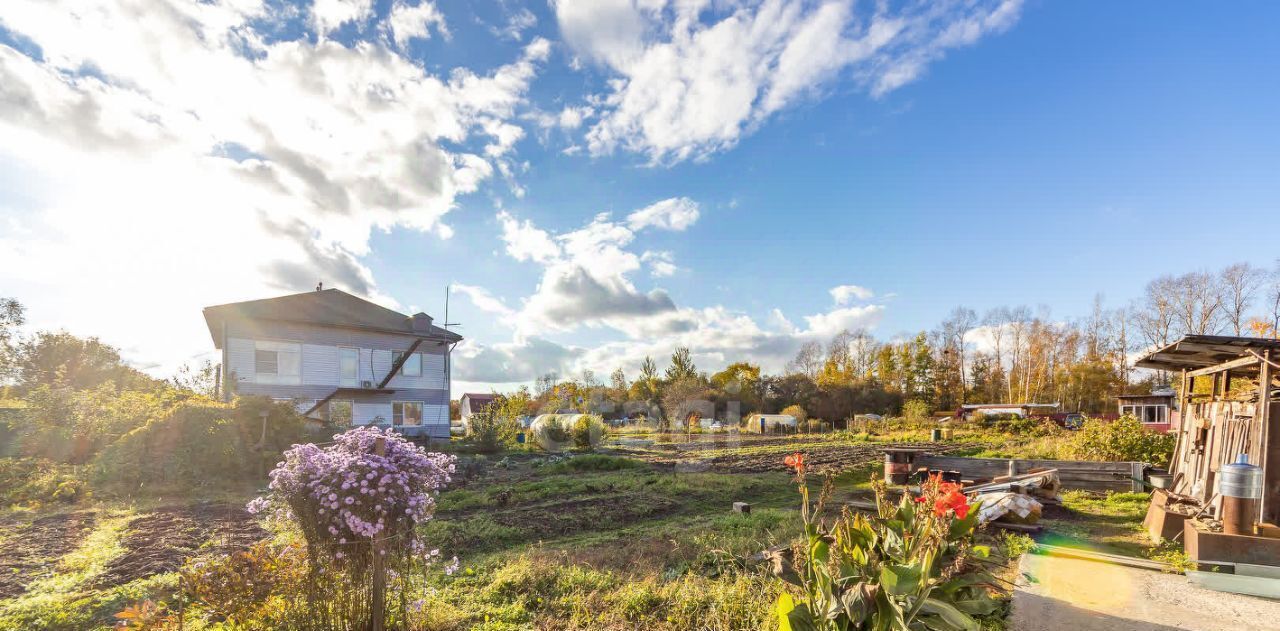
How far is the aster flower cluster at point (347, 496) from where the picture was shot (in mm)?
3307

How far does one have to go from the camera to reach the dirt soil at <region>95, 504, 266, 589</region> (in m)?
5.30

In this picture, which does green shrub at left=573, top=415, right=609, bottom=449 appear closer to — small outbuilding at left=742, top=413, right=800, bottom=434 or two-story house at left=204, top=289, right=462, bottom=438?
two-story house at left=204, top=289, right=462, bottom=438

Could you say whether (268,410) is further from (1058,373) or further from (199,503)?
(1058,373)

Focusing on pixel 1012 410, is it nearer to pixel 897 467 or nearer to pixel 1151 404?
pixel 1151 404

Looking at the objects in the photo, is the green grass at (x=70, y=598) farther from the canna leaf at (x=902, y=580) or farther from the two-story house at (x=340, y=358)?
the two-story house at (x=340, y=358)

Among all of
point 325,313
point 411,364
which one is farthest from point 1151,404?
point 325,313

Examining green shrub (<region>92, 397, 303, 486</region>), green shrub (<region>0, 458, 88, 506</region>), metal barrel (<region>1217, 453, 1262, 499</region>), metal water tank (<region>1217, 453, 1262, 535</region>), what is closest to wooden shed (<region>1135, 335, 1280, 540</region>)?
metal water tank (<region>1217, 453, 1262, 535</region>)

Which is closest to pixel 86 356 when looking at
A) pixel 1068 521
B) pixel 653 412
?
pixel 653 412

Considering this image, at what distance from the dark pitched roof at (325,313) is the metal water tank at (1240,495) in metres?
22.8

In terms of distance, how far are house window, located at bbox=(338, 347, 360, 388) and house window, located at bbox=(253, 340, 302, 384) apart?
55.3 inches

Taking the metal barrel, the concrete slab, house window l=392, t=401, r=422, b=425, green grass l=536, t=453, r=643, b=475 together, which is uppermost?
the metal barrel

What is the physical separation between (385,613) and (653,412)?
35.3 m

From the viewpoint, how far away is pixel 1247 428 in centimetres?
585

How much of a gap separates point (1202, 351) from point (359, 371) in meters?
23.3
